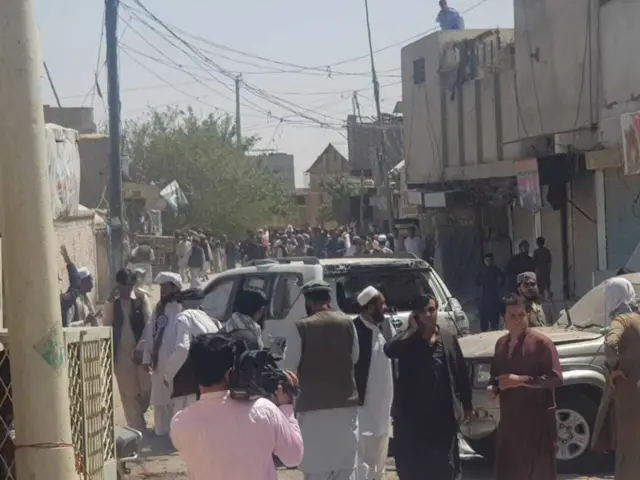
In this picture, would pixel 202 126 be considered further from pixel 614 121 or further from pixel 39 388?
pixel 39 388

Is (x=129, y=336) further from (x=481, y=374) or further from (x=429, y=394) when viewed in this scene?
(x=429, y=394)

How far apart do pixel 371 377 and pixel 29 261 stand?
3803mm

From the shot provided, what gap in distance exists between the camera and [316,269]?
35.5ft

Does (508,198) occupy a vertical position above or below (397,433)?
above

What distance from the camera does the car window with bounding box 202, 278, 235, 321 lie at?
38.6 feet

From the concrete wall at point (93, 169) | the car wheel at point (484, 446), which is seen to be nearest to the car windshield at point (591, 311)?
the car wheel at point (484, 446)

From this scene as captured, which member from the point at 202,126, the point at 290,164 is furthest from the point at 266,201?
the point at 290,164

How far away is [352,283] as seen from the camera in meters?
10.8

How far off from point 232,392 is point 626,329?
319 cm

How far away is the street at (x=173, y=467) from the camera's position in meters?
9.04

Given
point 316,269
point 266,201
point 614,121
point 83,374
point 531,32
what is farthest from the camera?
point 266,201

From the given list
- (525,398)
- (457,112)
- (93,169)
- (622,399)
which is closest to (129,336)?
(525,398)

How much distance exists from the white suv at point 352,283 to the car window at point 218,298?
0.99 feet

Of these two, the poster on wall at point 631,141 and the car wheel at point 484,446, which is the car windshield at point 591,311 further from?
the poster on wall at point 631,141
